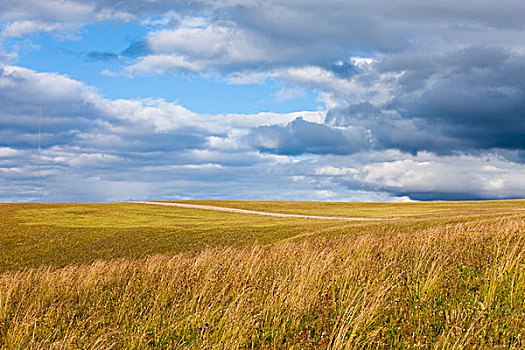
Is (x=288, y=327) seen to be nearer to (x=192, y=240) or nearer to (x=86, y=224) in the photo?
(x=192, y=240)

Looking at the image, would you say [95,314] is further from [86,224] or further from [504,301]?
[86,224]

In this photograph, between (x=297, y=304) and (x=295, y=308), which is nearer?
(x=295, y=308)

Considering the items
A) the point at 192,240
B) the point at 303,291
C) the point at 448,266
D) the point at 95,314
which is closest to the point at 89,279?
the point at 95,314

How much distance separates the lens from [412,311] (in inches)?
252

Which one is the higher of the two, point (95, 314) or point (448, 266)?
point (448, 266)

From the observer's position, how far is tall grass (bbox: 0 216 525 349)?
5.67m

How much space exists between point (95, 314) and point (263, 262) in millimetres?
4205

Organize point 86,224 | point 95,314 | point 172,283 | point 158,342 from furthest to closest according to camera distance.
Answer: point 86,224, point 172,283, point 95,314, point 158,342

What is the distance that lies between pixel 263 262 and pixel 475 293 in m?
4.85

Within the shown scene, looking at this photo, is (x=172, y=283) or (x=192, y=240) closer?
(x=172, y=283)

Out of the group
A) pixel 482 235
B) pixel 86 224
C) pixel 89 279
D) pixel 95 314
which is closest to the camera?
pixel 95 314

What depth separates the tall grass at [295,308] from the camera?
5672 millimetres

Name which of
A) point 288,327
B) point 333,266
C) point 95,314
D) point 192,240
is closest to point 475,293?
point 333,266

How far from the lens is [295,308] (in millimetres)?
6375
